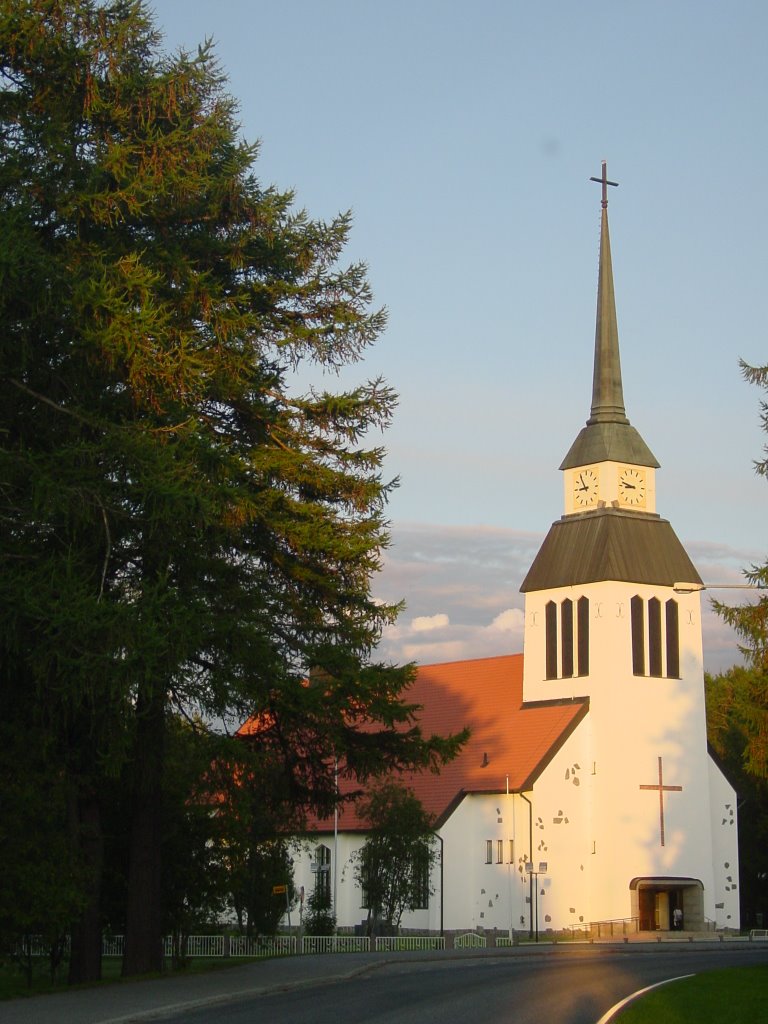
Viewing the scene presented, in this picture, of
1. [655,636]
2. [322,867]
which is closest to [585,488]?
[655,636]

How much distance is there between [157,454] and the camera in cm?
2059

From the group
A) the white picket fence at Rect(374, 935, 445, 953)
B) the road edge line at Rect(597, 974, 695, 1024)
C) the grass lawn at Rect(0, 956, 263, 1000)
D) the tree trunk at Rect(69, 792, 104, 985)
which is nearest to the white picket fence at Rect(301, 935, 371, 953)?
the white picket fence at Rect(374, 935, 445, 953)

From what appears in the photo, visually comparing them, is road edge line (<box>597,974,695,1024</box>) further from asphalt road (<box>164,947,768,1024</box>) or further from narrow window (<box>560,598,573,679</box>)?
narrow window (<box>560,598,573,679</box>)

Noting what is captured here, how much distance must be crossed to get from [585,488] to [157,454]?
38.2 m

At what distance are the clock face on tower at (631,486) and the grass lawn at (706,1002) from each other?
31260 millimetres

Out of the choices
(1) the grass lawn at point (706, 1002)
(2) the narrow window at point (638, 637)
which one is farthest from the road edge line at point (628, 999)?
(2) the narrow window at point (638, 637)

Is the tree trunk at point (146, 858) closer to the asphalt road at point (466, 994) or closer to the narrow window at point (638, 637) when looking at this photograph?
the asphalt road at point (466, 994)

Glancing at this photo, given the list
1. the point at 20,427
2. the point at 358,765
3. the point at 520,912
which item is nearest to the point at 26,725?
the point at 20,427

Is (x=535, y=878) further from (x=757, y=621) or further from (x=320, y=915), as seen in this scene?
(x=757, y=621)

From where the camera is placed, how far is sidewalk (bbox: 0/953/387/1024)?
18.1 metres

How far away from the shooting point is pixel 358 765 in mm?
25641

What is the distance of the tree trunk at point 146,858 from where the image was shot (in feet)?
77.6

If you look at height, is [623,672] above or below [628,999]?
above

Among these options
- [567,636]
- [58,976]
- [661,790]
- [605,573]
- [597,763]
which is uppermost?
[605,573]
